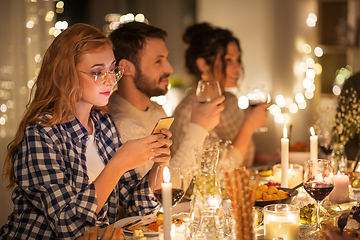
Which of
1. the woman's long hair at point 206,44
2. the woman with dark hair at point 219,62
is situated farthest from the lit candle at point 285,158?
the woman's long hair at point 206,44

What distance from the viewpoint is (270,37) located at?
4402mm

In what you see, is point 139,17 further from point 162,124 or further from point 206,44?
point 162,124

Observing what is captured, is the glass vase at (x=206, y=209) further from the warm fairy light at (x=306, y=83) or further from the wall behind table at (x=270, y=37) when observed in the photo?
the warm fairy light at (x=306, y=83)

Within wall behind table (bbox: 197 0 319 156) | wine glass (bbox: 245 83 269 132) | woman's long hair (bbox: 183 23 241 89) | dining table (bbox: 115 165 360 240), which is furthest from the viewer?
wall behind table (bbox: 197 0 319 156)

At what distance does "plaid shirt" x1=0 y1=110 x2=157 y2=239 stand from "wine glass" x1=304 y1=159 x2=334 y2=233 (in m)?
0.70

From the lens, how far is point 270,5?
4.36 m

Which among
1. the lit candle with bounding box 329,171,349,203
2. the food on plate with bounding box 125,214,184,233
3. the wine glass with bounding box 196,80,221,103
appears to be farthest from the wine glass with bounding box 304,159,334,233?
the wine glass with bounding box 196,80,221,103

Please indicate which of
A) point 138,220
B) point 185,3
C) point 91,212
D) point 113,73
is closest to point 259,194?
point 138,220

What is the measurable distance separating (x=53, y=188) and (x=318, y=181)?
0.85 m

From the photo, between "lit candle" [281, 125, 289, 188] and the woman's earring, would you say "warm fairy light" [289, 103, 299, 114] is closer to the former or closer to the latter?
the woman's earring

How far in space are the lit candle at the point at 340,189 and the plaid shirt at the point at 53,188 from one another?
889 millimetres

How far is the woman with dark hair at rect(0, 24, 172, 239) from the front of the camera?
1.28m

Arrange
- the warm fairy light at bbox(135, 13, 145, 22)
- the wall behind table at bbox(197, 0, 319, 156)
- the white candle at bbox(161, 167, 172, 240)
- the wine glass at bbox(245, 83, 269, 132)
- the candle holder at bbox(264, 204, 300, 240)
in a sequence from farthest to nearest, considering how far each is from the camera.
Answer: the warm fairy light at bbox(135, 13, 145, 22) → the wall behind table at bbox(197, 0, 319, 156) → the wine glass at bbox(245, 83, 269, 132) → the candle holder at bbox(264, 204, 300, 240) → the white candle at bbox(161, 167, 172, 240)

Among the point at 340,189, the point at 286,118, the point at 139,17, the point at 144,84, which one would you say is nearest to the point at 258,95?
the point at 144,84
